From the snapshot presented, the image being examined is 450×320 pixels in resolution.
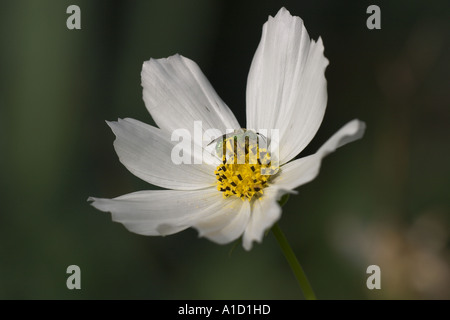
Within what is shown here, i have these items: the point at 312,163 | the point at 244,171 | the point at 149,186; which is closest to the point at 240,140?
the point at 244,171

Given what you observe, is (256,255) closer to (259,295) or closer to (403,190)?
(259,295)

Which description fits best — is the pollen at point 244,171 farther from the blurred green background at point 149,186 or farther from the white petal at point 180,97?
the blurred green background at point 149,186

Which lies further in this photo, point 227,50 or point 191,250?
point 227,50

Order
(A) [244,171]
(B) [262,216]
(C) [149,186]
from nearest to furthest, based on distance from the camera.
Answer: (B) [262,216] → (A) [244,171] → (C) [149,186]

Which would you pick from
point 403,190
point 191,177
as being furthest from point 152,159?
point 403,190

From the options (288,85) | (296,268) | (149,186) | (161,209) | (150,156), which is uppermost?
(149,186)

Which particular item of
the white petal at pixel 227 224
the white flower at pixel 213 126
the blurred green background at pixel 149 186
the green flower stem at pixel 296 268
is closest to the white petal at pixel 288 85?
the white flower at pixel 213 126

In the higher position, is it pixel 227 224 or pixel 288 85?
pixel 288 85

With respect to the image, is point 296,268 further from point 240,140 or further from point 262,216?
point 240,140
